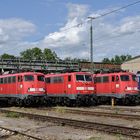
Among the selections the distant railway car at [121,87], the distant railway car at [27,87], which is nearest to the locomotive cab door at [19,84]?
the distant railway car at [27,87]

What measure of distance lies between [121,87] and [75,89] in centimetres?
392

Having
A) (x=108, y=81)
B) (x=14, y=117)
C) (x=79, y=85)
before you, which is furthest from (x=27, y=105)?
A: (x=14, y=117)

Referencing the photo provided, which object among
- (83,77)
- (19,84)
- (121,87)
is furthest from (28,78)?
(121,87)

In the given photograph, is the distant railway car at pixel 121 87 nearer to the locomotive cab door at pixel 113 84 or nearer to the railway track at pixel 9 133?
the locomotive cab door at pixel 113 84

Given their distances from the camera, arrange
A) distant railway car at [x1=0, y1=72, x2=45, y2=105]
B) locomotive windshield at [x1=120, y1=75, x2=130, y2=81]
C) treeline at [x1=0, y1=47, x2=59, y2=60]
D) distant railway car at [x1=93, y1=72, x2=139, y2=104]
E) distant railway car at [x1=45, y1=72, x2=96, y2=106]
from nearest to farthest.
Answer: distant railway car at [x1=0, y1=72, x2=45, y2=105] < distant railway car at [x1=45, y1=72, x2=96, y2=106] < distant railway car at [x1=93, y1=72, x2=139, y2=104] < locomotive windshield at [x1=120, y1=75, x2=130, y2=81] < treeline at [x1=0, y1=47, x2=59, y2=60]

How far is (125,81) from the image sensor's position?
3228cm

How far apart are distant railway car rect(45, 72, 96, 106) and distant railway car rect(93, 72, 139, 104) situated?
184cm

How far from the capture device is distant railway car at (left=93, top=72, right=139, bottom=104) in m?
32.1

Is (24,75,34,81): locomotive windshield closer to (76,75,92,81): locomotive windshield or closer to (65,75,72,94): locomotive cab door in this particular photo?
(65,75,72,94): locomotive cab door

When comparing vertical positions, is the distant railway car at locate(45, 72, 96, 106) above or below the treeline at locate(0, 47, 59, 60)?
below

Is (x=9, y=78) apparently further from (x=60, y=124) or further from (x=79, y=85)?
(x=60, y=124)

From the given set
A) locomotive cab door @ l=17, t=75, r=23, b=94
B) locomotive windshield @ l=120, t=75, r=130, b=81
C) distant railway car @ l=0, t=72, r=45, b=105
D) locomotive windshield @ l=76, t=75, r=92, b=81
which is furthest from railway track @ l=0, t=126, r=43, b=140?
locomotive windshield @ l=120, t=75, r=130, b=81

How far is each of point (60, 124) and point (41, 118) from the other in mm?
3267

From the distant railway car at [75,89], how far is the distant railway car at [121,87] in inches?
72.3
